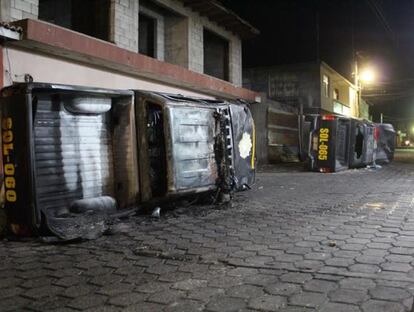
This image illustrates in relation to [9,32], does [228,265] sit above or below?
below

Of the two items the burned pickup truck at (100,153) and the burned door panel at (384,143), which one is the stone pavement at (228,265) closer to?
the burned pickup truck at (100,153)

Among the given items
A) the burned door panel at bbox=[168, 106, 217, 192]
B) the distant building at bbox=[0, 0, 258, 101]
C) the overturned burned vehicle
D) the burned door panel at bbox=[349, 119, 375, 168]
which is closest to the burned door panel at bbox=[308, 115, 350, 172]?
the overturned burned vehicle

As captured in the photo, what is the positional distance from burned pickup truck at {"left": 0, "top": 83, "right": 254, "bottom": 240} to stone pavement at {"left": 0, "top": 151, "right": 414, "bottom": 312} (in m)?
0.43

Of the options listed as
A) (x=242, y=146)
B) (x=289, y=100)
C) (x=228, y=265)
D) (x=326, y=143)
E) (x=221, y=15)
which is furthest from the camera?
(x=289, y=100)

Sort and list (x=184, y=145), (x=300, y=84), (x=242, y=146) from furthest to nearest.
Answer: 1. (x=300, y=84)
2. (x=242, y=146)
3. (x=184, y=145)

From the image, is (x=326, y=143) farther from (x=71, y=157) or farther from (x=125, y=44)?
(x=71, y=157)

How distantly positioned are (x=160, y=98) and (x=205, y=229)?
6.67ft

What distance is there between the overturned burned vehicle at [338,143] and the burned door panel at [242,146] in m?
6.33

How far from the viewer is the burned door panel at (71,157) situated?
197 inches

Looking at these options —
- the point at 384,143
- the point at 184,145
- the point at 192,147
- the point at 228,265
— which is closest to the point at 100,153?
the point at 184,145

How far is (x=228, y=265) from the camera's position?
396 cm

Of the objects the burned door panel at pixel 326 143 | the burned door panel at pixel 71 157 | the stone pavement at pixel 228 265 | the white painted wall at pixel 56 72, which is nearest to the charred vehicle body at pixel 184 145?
the burned door panel at pixel 71 157

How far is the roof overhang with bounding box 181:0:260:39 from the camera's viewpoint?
45.2 feet

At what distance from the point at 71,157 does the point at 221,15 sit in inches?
Answer: 428
